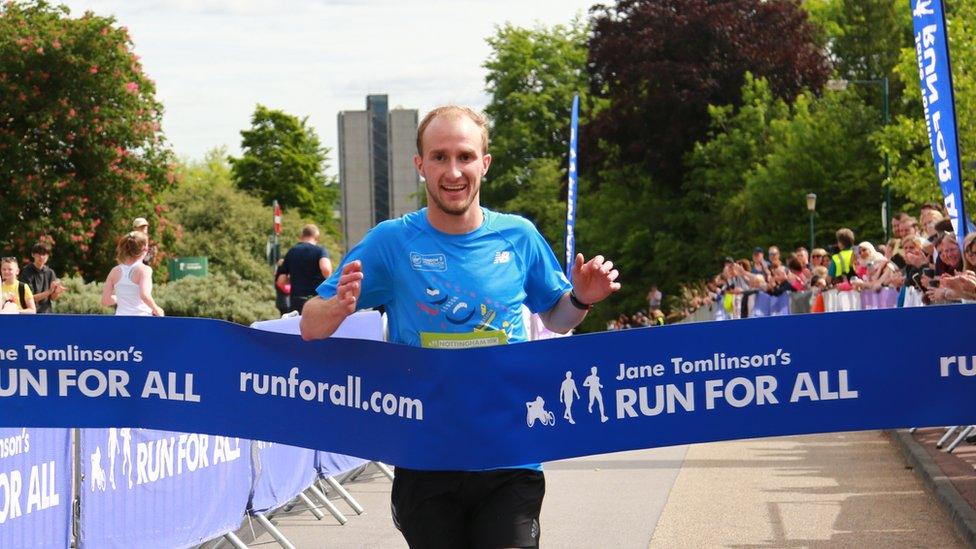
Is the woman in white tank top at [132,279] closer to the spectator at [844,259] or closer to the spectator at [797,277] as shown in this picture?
the spectator at [844,259]

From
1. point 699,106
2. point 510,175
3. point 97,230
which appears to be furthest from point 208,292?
point 510,175

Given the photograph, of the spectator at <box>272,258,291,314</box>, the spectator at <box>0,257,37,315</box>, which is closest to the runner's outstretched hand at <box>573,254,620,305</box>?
the spectator at <box>0,257,37,315</box>

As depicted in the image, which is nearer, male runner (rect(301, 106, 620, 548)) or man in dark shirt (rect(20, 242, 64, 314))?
male runner (rect(301, 106, 620, 548))

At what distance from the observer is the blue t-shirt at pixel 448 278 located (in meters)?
4.71

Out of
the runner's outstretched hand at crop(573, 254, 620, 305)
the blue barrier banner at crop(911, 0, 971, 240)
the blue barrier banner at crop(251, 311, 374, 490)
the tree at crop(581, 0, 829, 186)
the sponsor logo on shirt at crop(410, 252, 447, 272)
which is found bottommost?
the blue barrier banner at crop(251, 311, 374, 490)

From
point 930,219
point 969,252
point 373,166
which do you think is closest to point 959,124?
point 930,219

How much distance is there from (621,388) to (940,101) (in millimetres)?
7534

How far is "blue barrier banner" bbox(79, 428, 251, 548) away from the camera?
7602mm

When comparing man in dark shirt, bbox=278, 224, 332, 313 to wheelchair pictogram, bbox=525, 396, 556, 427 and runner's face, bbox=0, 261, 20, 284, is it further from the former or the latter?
wheelchair pictogram, bbox=525, 396, 556, 427

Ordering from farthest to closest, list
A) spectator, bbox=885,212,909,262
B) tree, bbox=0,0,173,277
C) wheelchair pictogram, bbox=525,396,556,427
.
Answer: tree, bbox=0,0,173,277, spectator, bbox=885,212,909,262, wheelchair pictogram, bbox=525,396,556,427

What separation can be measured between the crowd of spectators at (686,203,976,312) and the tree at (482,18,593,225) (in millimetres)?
46366

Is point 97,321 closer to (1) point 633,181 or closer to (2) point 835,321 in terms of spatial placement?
(2) point 835,321

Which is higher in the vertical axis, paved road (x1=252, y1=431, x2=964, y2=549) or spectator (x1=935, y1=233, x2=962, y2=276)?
spectator (x1=935, y1=233, x2=962, y2=276)

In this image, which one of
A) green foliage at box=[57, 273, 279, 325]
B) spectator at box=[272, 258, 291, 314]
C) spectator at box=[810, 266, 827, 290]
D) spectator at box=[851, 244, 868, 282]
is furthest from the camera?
green foliage at box=[57, 273, 279, 325]
